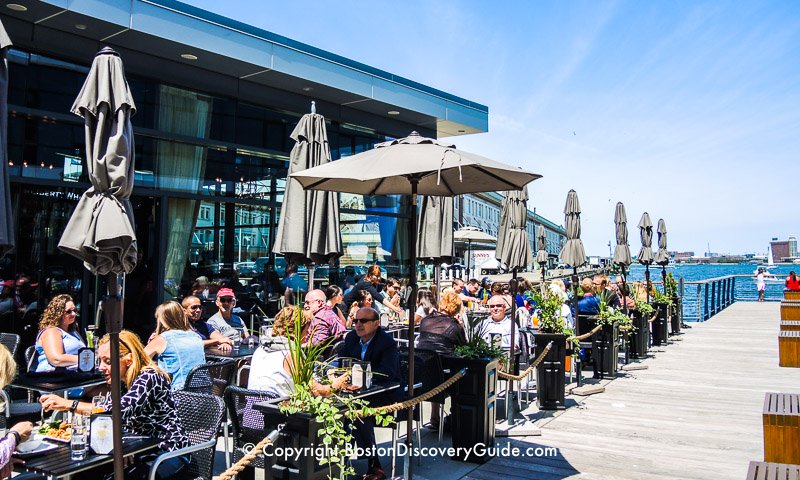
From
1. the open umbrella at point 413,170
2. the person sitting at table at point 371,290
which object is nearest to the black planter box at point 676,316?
the person sitting at table at point 371,290

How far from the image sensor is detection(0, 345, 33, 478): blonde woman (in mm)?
3213

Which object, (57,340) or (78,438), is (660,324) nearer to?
(57,340)

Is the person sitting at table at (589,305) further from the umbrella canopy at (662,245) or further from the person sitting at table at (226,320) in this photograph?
the umbrella canopy at (662,245)

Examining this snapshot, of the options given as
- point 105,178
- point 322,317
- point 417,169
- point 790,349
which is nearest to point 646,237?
point 790,349

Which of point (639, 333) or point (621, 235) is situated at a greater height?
point (621, 235)

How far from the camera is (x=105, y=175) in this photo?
3.38 meters

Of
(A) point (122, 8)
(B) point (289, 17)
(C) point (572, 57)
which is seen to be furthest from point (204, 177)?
(C) point (572, 57)

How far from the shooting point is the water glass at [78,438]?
3.46 meters

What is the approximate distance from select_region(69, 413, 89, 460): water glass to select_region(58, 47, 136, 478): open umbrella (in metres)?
0.83

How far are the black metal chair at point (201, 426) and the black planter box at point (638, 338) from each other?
10.3 meters

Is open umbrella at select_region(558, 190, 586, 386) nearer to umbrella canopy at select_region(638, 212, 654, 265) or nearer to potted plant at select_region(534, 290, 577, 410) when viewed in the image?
potted plant at select_region(534, 290, 577, 410)

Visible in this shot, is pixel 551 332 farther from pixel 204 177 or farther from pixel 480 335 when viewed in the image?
pixel 204 177

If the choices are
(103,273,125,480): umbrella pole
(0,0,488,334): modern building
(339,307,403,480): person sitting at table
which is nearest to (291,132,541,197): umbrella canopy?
(339,307,403,480): person sitting at table

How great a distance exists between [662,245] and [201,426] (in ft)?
54.3
